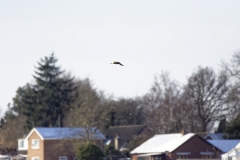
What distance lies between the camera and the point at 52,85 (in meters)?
101

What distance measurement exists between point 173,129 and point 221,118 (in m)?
7.38

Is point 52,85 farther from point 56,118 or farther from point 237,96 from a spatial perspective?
point 237,96

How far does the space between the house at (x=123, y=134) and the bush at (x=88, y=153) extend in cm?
2785

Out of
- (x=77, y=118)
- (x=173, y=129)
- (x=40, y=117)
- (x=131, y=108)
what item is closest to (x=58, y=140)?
(x=77, y=118)

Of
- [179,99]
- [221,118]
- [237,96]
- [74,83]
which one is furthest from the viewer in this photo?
[74,83]

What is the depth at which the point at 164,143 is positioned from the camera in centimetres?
6769

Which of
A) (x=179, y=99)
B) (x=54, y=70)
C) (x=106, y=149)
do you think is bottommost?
(x=106, y=149)

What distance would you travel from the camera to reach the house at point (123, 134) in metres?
93.7

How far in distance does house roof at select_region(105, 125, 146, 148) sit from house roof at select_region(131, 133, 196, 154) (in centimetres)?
2347

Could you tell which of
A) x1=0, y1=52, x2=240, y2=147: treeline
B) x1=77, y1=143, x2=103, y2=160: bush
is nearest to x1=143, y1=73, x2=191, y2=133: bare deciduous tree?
x1=0, y1=52, x2=240, y2=147: treeline

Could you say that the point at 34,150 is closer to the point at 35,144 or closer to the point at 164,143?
the point at 35,144

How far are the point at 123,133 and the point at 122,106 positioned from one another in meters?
10.6

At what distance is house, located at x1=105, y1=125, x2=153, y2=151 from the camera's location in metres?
93.7

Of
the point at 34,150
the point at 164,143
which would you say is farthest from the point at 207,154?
the point at 34,150
